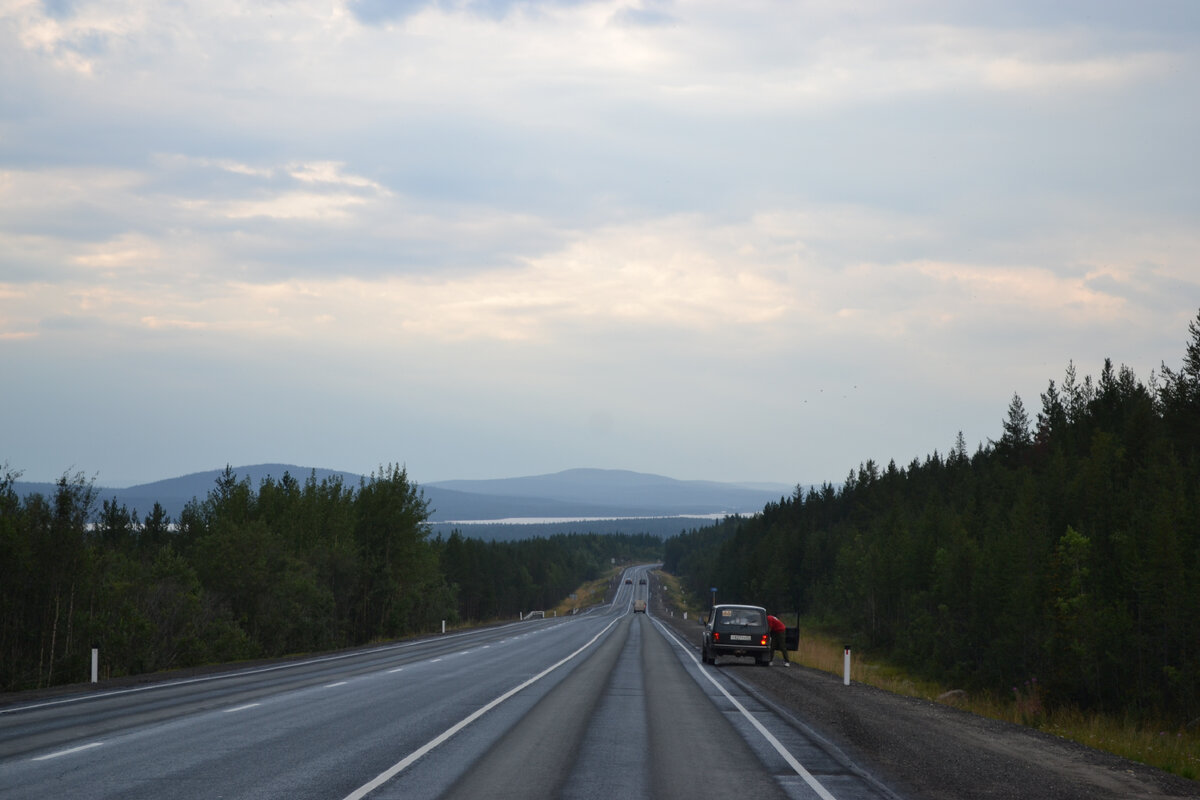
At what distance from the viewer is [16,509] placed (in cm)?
2956

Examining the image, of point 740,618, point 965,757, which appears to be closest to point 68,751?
point 965,757

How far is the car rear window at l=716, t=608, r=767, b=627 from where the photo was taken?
109 ft

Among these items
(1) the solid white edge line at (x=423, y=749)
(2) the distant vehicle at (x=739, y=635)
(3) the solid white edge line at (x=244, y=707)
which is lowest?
(2) the distant vehicle at (x=739, y=635)

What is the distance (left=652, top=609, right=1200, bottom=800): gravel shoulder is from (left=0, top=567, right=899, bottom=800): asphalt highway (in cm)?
58

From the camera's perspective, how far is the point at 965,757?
12797mm

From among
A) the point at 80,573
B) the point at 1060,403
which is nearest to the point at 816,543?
the point at 1060,403

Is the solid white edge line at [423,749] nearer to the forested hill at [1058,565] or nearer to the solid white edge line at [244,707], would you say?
the solid white edge line at [244,707]

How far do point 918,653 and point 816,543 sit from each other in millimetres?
51474

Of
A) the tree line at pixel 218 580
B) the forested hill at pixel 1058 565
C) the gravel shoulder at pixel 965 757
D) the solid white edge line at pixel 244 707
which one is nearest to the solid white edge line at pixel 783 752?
the gravel shoulder at pixel 965 757

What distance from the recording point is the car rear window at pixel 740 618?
1307 inches

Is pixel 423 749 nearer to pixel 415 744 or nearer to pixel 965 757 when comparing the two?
pixel 415 744

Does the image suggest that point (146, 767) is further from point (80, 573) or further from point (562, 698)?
point (80, 573)

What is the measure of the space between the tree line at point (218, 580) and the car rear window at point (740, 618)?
65.6 ft

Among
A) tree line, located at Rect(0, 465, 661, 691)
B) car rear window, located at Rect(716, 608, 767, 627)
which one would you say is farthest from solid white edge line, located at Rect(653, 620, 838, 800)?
tree line, located at Rect(0, 465, 661, 691)
